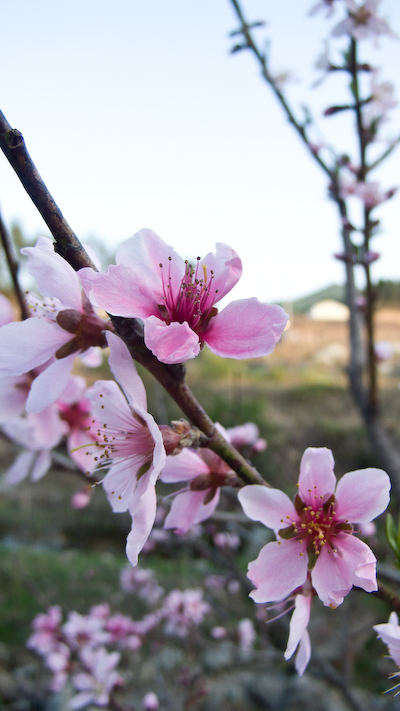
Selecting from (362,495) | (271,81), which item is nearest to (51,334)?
(362,495)

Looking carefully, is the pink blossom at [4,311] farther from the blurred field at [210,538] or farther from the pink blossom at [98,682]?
the pink blossom at [98,682]

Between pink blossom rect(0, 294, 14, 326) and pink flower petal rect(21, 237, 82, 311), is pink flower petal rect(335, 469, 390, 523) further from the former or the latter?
pink blossom rect(0, 294, 14, 326)

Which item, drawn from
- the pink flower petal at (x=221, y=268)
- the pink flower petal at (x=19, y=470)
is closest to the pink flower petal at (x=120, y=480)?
the pink flower petal at (x=221, y=268)

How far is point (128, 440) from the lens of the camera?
0.50m

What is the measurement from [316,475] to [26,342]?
1.09 ft

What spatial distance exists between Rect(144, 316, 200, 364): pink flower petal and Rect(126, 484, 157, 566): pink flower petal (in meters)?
0.11

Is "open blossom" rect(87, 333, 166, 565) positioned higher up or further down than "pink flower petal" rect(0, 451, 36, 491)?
higher up

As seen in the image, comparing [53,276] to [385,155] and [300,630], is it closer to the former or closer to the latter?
[300,630]

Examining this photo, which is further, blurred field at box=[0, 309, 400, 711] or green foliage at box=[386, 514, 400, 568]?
blurred field at box=[0, 309, 400, 711]

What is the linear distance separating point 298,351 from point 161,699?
945 cm

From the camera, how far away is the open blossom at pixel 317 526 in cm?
43

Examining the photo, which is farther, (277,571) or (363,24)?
(363,24)

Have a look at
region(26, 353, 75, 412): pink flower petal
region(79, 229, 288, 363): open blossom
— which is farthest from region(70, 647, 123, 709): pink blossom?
region(79, 229, 288, 363): open blossom

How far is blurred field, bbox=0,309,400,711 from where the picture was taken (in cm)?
233
